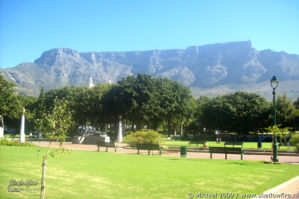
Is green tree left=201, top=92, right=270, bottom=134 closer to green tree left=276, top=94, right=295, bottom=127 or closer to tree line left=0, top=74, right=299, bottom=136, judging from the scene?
tree line left=0, top=74, right=299, bottom=136

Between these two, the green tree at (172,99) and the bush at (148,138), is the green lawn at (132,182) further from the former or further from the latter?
the green tree at (172,99)

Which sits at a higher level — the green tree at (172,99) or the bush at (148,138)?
the green tree at (172,99)

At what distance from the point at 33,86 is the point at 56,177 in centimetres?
17438

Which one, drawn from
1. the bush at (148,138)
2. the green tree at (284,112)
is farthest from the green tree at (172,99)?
the bush at (148,138)

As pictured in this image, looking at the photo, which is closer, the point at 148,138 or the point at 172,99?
the point at 148,138

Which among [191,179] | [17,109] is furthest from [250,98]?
[191,179]

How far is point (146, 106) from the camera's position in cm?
4362

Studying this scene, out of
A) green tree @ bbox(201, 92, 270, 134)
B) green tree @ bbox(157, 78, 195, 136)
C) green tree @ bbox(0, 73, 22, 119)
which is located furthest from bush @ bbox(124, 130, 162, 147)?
green tree @ bbox(201, 92, 270, 134)

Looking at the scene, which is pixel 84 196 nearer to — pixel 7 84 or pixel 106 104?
pixel 7 84

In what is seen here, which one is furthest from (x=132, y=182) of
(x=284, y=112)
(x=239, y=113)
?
(x=239, y=113)

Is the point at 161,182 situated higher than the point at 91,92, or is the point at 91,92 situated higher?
the point at 91,92

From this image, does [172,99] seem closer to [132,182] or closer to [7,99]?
[7,99]

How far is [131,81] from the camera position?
47.2 m

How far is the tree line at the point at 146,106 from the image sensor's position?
4416cm
